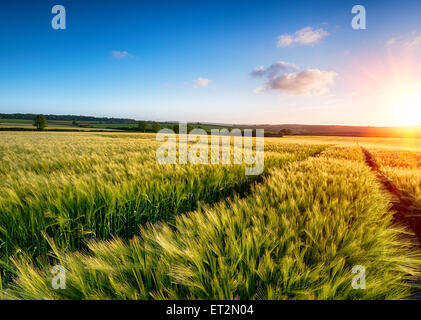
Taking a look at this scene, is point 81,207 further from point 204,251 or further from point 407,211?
point 407,211

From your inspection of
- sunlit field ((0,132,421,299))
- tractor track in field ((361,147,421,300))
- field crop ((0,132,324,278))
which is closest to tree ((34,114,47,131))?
field crop ((0,132,324,278))

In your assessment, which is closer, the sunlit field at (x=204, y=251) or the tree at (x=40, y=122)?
the sunlit field at (x=204, y=251)

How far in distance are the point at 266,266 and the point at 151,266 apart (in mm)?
724

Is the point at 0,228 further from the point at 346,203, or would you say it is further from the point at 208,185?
A: the point at 346,203

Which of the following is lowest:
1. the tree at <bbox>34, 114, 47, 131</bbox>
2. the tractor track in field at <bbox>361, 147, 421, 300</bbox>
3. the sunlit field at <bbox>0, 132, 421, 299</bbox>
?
the tractor track in field at <bbox>361, 147, 421, 300</bbox>

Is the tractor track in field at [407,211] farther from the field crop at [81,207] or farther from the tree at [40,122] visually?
the tree at [40,122]

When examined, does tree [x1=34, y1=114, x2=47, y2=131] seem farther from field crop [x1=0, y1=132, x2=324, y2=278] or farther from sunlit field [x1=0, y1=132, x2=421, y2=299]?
sunlit field [x1=0, y1=132, x2=421, y2=299]

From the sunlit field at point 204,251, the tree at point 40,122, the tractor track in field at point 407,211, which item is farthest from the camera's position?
the tree at point 40,122

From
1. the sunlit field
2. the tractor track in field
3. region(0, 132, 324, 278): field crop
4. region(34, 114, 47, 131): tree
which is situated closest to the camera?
the sunlit field

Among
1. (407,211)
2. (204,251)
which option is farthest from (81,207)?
(407,211)

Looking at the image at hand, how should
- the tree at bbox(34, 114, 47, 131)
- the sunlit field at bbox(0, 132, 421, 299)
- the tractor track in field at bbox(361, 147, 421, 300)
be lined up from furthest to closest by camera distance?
1. the tree at bbox(34, 114, 47, 131)
2. the tractor track in field at bbox(361, 147, 421, 300)
3. the sunlit field at bbox(0, 132, 421, 299)

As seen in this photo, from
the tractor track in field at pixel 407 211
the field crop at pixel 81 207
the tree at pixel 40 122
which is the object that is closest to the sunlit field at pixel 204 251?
the field crop at pixel 81 207
